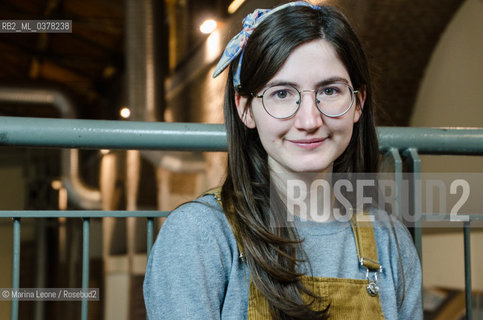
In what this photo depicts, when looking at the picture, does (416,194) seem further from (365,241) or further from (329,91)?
(329,91)

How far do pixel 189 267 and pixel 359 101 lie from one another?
18.5 inches

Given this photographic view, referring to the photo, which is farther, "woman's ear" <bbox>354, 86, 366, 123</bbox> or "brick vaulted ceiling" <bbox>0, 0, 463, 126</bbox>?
"brick vaulted ceiling" <bbox>0, 0, 463, 126</bbox>

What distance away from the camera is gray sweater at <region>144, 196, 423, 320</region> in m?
0.91

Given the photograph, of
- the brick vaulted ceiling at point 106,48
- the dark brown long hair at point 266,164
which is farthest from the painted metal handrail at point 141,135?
the brick vaulted ceiling at point 106,48

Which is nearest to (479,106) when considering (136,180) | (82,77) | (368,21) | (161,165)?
(368,21)

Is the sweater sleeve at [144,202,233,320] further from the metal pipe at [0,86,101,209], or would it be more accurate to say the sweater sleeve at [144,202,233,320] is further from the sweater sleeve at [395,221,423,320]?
the metal pipe at [0,86,101,209]

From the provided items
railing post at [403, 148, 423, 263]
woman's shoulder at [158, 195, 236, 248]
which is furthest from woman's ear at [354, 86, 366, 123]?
woman's shoulder at [158, 195, 236, 248]

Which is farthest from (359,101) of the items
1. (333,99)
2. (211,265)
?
(211,265)

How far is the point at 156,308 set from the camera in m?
0.93

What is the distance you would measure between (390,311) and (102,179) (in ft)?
21.4

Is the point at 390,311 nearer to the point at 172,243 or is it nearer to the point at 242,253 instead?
the point at 242,253

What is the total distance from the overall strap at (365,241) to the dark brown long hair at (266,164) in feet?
0.44

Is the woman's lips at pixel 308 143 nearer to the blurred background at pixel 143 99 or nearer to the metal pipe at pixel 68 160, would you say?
the blurred background at pixel 143 99

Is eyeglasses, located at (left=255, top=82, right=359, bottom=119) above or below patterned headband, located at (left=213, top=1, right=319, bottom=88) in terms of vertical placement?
below
